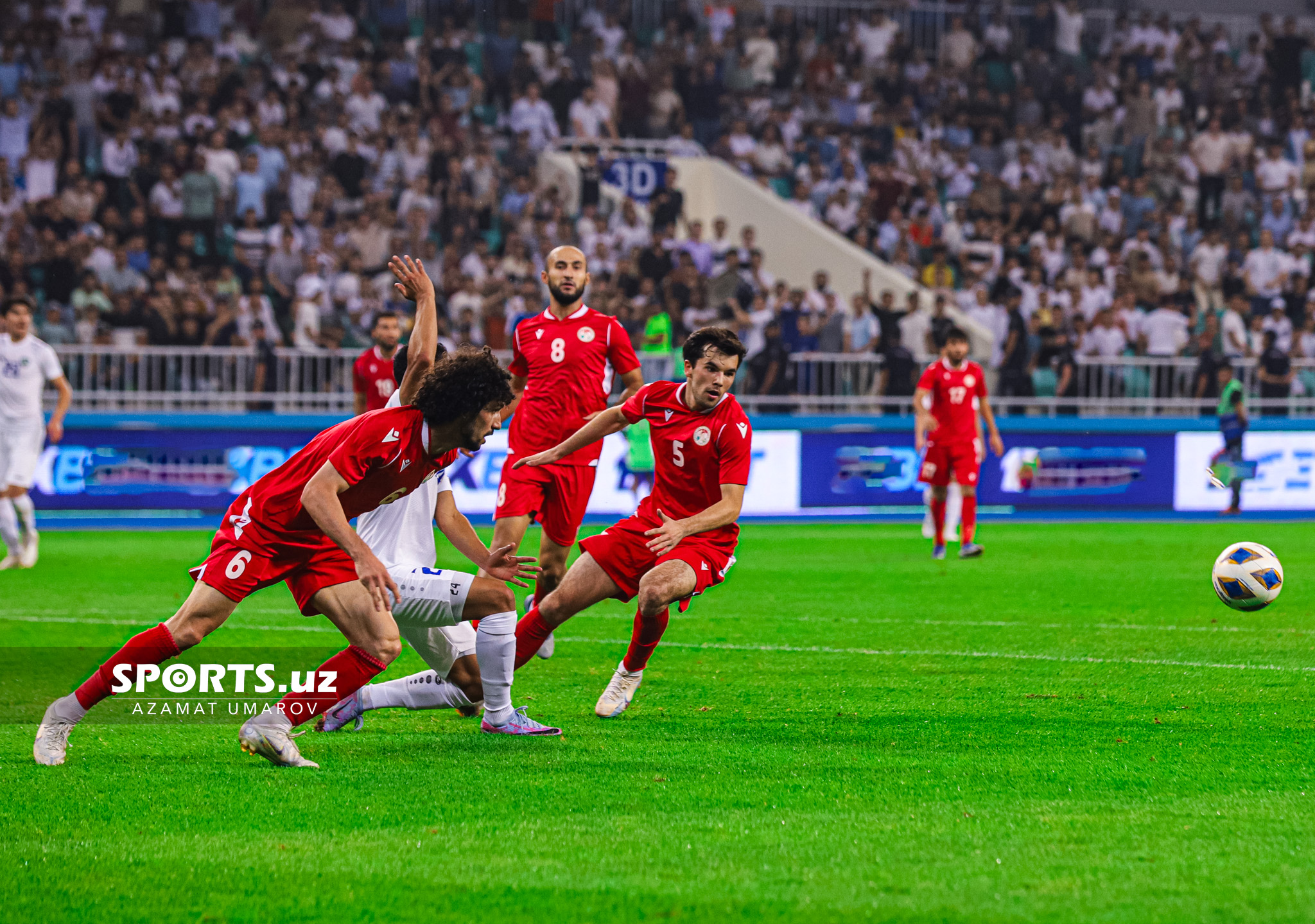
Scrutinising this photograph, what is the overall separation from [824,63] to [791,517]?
11019 mm

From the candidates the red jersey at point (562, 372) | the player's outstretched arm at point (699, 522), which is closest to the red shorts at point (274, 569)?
the player's outstretched arm at point (699, 522)

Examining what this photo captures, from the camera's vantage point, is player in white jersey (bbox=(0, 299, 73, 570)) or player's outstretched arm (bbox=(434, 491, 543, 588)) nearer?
player's outstretched arm (bbox=(434, 491, 543, 588))

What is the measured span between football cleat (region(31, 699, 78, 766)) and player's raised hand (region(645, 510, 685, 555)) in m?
2.51

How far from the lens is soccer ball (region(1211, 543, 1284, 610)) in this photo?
30.5 ft

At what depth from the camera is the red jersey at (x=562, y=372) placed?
10.1 m

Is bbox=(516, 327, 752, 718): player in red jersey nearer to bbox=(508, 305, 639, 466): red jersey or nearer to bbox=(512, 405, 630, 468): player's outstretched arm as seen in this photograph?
bbox=(512, 405, 630, 468): player's outstretched arm

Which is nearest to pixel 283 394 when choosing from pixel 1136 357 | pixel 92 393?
pixel 92 393

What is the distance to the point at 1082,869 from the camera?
4668mm

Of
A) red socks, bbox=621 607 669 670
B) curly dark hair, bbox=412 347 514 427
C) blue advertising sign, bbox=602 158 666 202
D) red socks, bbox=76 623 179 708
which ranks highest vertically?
blue advertising sign, bbox=602 158 666 202

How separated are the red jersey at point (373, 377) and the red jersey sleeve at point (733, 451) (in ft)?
19.6

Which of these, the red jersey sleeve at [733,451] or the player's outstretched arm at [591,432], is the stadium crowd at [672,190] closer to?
the player's outstretched arm at [591,432]

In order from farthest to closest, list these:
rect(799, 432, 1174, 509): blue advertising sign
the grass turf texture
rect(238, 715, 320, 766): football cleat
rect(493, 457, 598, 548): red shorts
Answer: rect(799, 432, 1174, 509): blue advertising sign
rect(493, 457, 598, 548): red shorts
rect(238, 715, 320, 766): football cleat
the grass turf texture

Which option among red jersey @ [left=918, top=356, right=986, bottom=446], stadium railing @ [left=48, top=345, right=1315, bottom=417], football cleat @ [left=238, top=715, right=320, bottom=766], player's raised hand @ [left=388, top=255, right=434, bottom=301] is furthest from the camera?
stadium railing @ [left=48, top=345, right=1315, bottom=417]

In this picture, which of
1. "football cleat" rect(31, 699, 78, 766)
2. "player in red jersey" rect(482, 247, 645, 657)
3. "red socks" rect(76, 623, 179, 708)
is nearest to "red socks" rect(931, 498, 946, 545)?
"player in red jersey" rect(482, 247, 645, 657)
